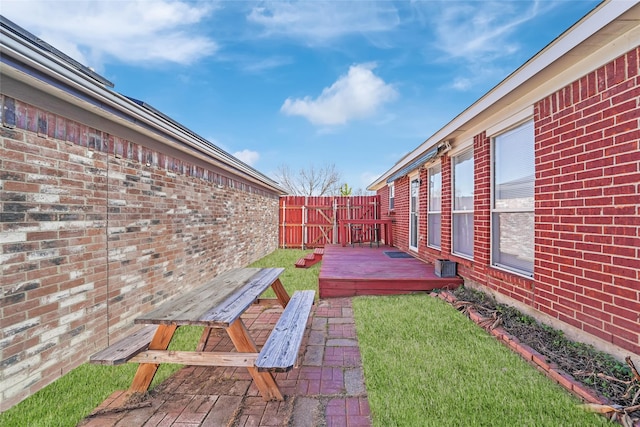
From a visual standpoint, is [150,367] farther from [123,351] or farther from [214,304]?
[214,304]

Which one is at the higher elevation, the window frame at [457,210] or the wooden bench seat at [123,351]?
the window frame at [457,210]

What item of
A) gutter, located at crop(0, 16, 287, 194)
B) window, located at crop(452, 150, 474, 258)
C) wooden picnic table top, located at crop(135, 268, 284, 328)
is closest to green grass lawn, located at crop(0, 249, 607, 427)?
wooden picnic table top, located at crop(135, 268, 284, 328)

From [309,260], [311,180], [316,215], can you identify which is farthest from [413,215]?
[311,180]

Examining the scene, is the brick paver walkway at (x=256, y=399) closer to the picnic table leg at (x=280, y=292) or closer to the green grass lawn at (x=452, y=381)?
the green grass lawn at (x=452, y=381)

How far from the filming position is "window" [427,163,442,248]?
5.72 meters

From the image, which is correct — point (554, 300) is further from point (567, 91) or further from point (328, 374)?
point (328, 374)

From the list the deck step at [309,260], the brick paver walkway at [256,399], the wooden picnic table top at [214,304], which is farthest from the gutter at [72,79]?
the deck step at [309,260]

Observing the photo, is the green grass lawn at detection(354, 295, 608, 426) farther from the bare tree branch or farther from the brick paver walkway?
the bare tree branch

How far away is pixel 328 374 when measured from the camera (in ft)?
7.73

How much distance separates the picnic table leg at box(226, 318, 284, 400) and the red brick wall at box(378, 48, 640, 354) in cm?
260

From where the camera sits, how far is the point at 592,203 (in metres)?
2.31

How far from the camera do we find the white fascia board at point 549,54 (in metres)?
1.88

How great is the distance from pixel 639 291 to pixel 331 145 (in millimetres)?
25239

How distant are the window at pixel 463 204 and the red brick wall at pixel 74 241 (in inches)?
182
